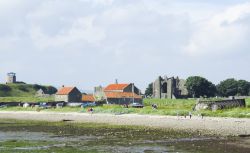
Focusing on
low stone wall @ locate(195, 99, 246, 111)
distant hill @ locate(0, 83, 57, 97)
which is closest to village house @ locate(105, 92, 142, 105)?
low stone wall @ locate(195, 99, 246, 111)

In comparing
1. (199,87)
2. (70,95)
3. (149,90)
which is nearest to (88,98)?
(70,95)

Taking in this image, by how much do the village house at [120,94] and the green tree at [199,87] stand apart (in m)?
27.4

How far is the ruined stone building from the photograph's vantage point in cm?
15525

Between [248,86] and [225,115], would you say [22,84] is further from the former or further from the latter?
[225,115]

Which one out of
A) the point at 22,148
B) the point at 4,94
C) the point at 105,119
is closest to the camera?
the point at 22,148

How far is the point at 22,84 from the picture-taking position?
19650cm

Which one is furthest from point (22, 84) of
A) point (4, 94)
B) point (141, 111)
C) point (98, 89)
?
point (141, 111)

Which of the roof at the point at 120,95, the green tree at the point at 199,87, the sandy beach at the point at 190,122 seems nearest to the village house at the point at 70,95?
the roof at the point at 120,95

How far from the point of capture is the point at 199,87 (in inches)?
6531

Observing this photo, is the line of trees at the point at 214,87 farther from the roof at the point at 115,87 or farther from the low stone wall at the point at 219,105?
the low stone wall at the point at 219,105

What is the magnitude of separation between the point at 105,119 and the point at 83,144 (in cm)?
3317

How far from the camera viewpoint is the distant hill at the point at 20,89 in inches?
7013

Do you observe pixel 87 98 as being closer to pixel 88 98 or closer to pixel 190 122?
pixel 88 98

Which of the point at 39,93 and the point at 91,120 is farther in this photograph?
the point at 39,93
